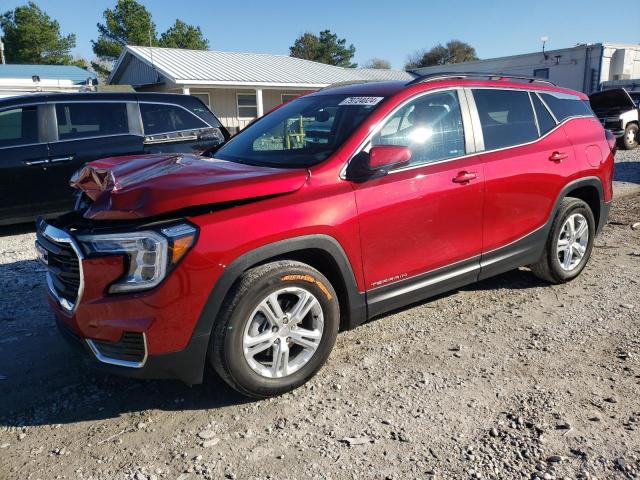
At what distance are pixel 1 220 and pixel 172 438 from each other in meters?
Answer: 5.06

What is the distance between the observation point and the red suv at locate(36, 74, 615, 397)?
2729 millimetres

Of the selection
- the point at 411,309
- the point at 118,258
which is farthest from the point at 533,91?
the point at 118,258

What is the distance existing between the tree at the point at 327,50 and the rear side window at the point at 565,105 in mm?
61585

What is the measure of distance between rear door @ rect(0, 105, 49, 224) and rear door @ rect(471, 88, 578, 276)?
17.8 ft

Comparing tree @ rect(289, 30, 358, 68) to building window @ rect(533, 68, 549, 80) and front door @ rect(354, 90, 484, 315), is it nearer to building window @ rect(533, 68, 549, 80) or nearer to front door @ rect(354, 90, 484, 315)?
building window @ rect(533, 68, 549, 80)

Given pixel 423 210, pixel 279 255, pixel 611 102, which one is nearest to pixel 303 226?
pixel 279 255

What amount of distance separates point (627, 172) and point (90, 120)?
11.1 m

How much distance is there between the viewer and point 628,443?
8.65 ft

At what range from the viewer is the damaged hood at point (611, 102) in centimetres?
1566

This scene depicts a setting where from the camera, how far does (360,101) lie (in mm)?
3750

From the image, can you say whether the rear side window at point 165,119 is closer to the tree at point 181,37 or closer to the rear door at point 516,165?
the rear door at point 516,165

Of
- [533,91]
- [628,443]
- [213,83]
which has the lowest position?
[628,443]

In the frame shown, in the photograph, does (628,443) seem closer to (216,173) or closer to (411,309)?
(411,309)

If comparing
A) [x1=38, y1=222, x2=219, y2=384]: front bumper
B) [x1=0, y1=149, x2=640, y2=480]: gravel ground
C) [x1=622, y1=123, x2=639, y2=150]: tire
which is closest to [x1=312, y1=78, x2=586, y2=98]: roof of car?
[x1=0, y1=149, x2=640, y2=480]: gravel ground
